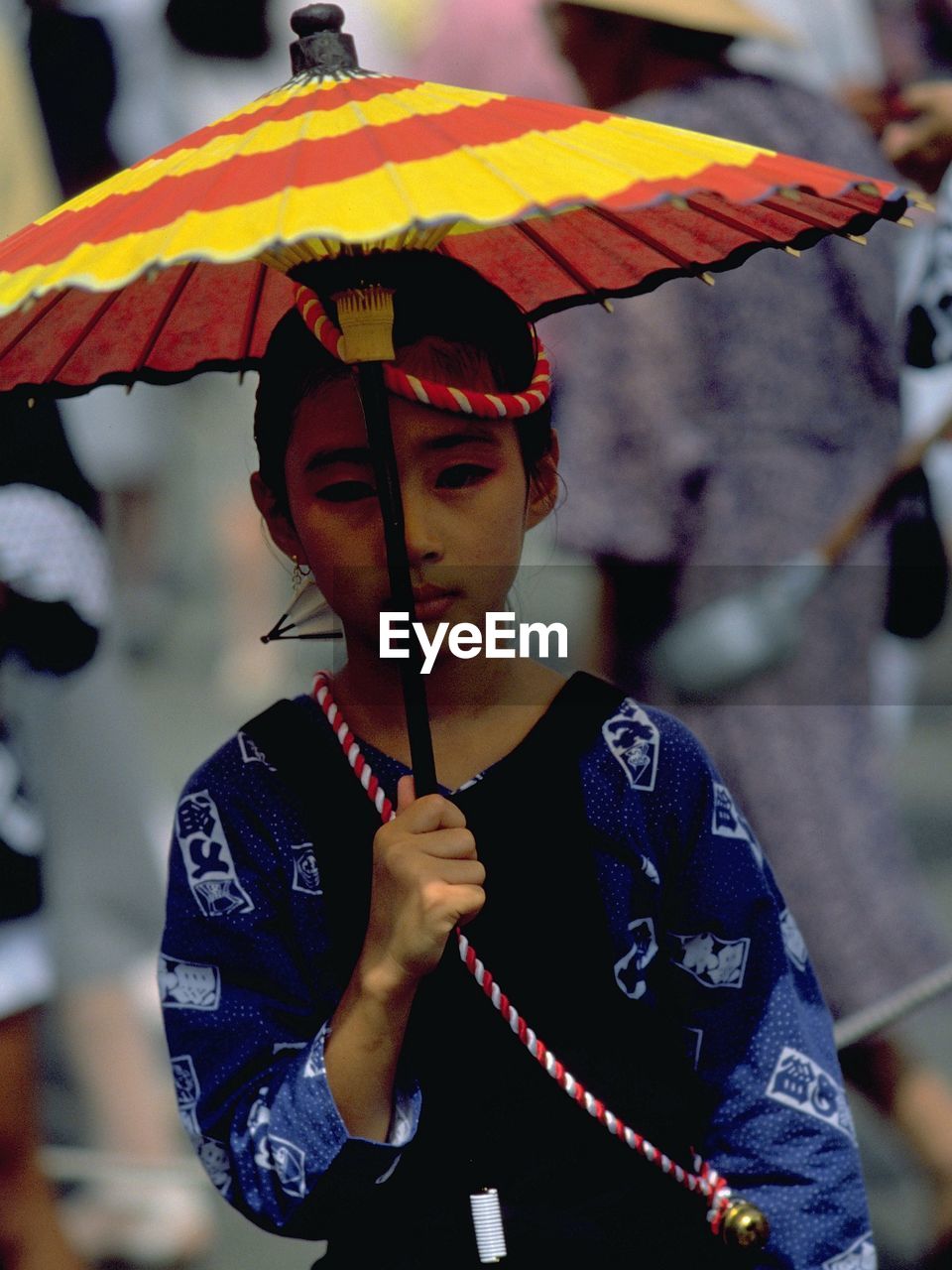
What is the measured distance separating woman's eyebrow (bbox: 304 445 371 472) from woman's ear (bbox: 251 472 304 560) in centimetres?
10

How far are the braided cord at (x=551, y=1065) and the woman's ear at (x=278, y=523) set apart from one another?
0.14 m

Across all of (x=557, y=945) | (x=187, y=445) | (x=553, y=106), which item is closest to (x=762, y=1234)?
(x=557, y=945)

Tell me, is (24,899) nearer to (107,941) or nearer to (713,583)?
(107,941)

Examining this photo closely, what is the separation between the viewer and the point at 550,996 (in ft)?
5.23

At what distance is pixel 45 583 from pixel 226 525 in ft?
14.4

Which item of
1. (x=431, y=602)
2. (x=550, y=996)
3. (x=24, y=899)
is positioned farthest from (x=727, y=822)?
(x=24, y=899)

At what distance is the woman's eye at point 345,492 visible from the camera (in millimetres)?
1602

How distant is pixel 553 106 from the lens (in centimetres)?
157

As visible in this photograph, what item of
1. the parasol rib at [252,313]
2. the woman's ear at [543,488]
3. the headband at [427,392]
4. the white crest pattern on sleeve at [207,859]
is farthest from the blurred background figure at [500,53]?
the white crest pattern on sleeve at [207,859]

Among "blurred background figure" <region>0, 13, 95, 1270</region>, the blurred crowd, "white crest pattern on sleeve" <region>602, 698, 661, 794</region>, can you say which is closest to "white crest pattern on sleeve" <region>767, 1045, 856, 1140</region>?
"white crest pattern on sleeve" <region>602, 698, 661, 794</region>

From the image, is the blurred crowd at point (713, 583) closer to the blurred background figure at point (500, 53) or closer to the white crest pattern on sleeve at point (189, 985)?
the white crest pattern on sleeve at point (189, 985)

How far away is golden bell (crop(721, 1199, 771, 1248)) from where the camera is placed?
5.24ft

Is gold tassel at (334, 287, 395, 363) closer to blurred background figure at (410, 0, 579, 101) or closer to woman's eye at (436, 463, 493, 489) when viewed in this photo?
woman's eye at (436, 463, 493, 489)

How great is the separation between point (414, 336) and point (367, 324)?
81 mm
